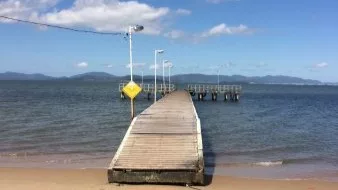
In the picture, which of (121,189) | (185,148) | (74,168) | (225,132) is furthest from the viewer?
(225,132)

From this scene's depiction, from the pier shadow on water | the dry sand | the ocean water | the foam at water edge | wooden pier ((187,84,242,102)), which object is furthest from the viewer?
wooden pier ((187,84,242,102))

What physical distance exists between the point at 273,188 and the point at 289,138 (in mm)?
15479

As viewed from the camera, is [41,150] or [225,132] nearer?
[41,150]

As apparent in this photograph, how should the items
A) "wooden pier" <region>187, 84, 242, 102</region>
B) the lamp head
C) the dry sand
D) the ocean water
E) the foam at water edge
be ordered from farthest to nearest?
"wooden pier" <region>187, 84, 242, 102</region> < the lamp head < the foam at water edge < the ocean water < the dry sand

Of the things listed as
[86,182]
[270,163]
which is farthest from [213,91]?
[86,182]

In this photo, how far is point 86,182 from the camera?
13938 mm

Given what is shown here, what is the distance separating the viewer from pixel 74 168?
16812 mm

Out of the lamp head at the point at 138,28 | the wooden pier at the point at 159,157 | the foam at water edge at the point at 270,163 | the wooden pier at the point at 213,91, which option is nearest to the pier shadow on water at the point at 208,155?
the wooden pier at the point at 159,157

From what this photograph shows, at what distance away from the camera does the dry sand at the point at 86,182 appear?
12.9 metres

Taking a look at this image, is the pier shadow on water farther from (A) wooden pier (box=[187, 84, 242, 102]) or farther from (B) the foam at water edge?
(A) wooden pier (box=[187, 84, 242, 102])

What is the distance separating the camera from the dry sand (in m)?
12.9

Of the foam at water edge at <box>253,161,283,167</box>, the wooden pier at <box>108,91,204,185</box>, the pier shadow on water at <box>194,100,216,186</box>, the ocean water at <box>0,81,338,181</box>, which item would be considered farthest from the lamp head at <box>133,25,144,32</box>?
the foam at water edge at <box>253,161,283,167</box>

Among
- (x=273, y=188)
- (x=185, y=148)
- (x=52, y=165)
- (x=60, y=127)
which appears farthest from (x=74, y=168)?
(x=60, y=127)

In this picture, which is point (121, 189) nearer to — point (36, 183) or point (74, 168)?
point (36, 183)
